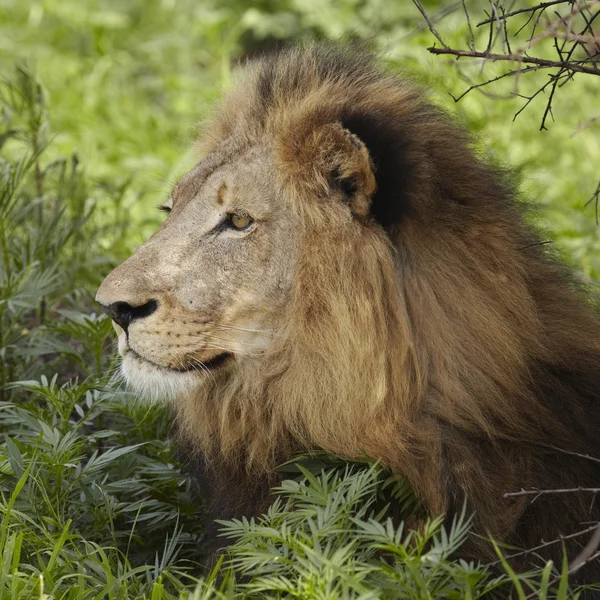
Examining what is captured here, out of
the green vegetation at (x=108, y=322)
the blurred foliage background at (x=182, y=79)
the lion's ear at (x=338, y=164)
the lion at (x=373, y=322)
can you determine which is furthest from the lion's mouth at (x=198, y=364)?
the blurred foliage background at (x=182, y=79)

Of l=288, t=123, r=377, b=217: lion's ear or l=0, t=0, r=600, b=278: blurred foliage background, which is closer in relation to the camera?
l=288, t=123, r=377, b=217: lion's ear

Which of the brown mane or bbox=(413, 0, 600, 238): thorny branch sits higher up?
bbox=(413, 0, 600, 238): thorny branch

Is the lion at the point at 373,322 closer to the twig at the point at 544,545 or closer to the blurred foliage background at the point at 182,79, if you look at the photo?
the twig at the point at 544,545

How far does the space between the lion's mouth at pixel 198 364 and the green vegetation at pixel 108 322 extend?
32cm

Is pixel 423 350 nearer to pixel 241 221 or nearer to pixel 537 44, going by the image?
pixel 241 221

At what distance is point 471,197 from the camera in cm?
284

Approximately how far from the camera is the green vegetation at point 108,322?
2.38 m

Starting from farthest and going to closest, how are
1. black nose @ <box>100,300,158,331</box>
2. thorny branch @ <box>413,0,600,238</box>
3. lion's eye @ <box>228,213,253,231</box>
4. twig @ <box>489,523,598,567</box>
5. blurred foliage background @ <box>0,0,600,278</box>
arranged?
blurred foliage background @ <box>0,0,600,278</box> → lion's eye @ <box>228,213,253,231</box> → black nose @ <box>100,300,158,331</box> → thorny branch @ <box>413,0,600,238</box> → twig @ <box>489,523,598,567</box>

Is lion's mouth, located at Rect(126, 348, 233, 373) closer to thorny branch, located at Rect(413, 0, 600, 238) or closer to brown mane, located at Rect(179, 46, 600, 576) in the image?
brown mane, located at Rect(179, 46, 600, 576)

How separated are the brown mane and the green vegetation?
6.0 inches

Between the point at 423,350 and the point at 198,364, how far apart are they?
24.4 inches

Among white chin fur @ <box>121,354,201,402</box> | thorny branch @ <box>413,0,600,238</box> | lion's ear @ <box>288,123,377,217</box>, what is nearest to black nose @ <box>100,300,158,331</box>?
white chin fur @ <box>121,354,201,402</box>

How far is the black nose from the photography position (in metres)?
2.78

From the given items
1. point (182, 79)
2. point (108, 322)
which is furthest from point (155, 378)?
point (182, 79)
